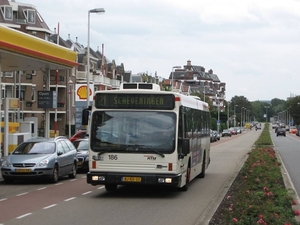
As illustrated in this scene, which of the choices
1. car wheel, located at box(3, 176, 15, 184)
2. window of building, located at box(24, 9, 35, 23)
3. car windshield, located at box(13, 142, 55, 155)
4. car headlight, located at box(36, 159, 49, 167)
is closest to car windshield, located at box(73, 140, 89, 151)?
car windshield, located at box(13, 142, 55, 155)

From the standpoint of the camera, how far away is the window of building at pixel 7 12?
236 ft

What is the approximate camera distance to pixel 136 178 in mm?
15625

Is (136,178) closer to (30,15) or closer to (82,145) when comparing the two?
(82,145)

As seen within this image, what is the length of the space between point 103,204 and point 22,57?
1436 cm

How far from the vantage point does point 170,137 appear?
15867 millimetres

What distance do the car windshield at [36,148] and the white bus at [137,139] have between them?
5.14m

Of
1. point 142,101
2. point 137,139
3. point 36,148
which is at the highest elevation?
point 142,101

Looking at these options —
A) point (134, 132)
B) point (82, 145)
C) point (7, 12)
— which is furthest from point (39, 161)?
point (7, 12)

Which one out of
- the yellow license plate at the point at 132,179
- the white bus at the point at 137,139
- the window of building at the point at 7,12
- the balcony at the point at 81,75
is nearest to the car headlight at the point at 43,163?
the white bus at the point at 137,139

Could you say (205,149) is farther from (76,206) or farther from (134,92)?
(76,206)

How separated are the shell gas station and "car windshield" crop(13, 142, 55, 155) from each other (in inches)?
184

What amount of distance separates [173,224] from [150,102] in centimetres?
506

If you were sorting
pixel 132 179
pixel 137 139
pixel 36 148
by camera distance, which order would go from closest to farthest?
pixel 132 179 → pixel 137 139 → pixel 36 148

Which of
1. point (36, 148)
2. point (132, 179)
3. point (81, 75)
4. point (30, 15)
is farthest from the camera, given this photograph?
point (81, 75)
